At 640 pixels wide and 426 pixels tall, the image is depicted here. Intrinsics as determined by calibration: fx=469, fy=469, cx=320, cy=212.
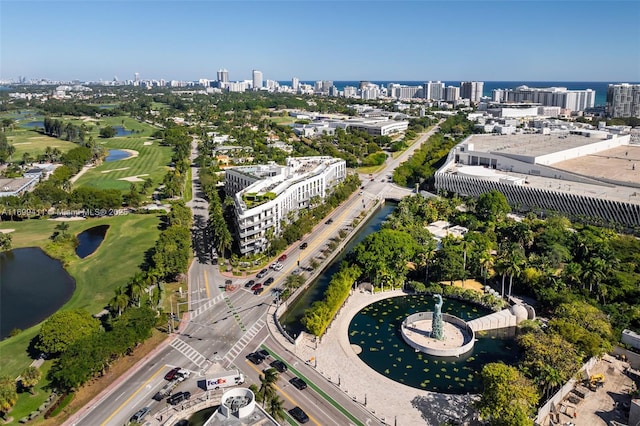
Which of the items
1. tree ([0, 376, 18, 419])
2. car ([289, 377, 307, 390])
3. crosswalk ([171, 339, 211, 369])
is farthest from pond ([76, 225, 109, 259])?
car ([289, 377, 307, 390])

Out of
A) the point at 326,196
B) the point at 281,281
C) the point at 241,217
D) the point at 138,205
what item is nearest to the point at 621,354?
the point at 281,281

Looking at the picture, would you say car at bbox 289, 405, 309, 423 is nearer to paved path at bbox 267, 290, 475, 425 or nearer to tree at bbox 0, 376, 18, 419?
paved path at bbox 267, 290, 475, 425

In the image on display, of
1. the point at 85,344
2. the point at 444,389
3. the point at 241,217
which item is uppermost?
the point at 241,217

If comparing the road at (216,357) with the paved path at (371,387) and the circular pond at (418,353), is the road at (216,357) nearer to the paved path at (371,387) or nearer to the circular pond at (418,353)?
the paved path at (371,387)

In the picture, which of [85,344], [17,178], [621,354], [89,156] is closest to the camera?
[85,344]

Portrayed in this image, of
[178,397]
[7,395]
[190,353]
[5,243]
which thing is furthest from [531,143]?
[7,395]

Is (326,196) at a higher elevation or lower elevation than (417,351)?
higher

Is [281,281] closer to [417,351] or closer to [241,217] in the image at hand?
[241,217]
